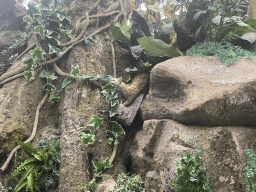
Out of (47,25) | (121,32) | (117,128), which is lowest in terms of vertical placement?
(117,128)

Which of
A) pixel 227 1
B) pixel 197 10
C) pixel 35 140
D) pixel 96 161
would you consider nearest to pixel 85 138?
pixel 96 161

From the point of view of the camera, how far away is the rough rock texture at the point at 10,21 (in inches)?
180

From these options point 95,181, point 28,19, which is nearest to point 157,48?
point 95,181

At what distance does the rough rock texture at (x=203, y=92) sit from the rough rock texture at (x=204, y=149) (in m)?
0.12

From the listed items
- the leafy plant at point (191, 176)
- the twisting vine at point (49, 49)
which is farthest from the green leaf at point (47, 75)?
the leafy plant at point (191, 176)

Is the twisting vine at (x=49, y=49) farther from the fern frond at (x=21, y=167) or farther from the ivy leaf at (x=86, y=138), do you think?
the ivy leaf at (x=86, y=138)

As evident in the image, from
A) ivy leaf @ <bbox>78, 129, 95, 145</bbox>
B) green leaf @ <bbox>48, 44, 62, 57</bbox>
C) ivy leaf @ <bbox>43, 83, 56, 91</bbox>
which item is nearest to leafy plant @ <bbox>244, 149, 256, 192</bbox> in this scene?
ivy leaf @ <bbox>78, 129, 95, 145</bbox>

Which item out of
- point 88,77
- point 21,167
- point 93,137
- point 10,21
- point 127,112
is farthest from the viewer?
point 10,21

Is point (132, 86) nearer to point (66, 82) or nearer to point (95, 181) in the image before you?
point (66, 82)

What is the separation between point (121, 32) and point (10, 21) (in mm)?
4061

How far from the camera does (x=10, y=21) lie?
17.0 ft

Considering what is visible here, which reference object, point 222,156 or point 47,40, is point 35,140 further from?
point 222,156

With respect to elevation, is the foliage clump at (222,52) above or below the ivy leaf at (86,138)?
above

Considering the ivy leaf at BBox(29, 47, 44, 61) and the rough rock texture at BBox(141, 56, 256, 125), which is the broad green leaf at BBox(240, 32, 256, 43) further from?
the ivy leaf at BBox(29, 47, 44, 61)
